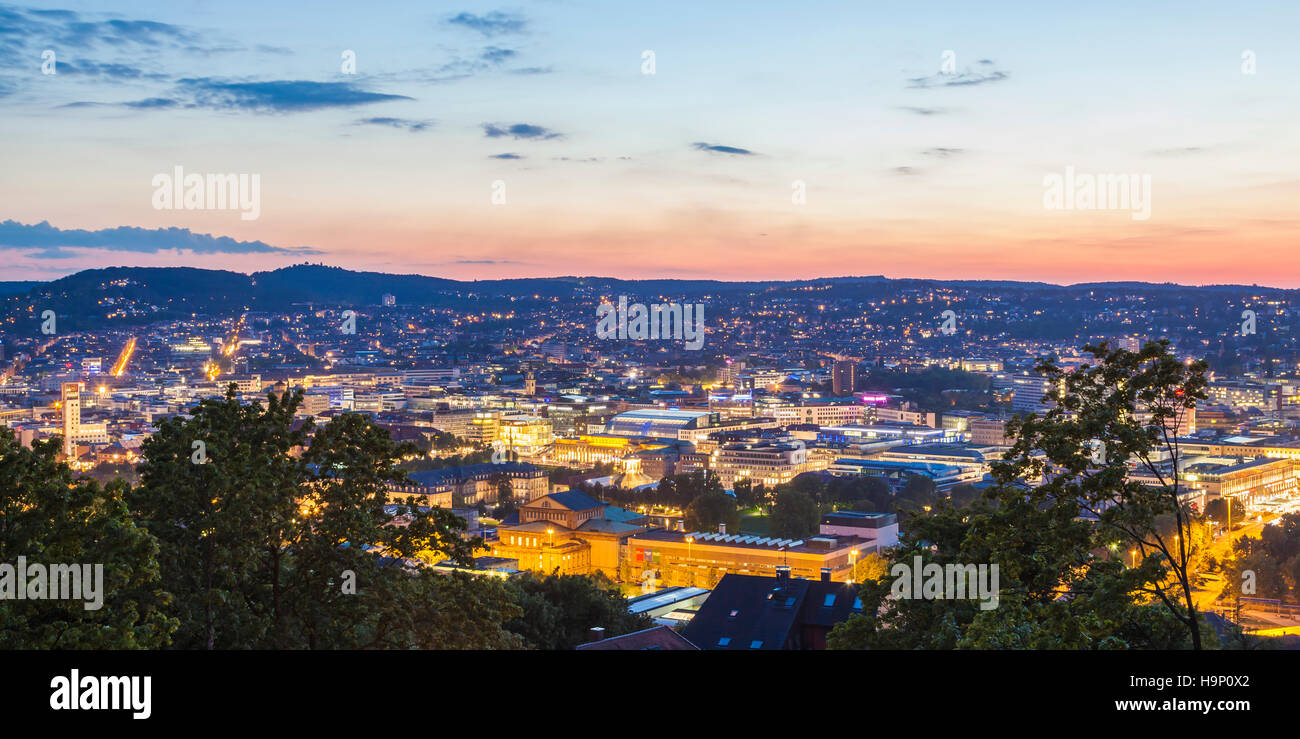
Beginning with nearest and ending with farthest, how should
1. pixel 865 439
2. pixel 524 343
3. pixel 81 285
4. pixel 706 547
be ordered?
pixel 706 547, pixel 865 439, pixel 81 285, pixel 524 343

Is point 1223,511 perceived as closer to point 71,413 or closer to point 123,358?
point 71,413

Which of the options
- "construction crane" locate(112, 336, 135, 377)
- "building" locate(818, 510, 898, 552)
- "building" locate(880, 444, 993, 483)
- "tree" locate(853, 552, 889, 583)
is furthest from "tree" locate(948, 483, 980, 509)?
"construction crane" locate(112, 336, 135, 377)

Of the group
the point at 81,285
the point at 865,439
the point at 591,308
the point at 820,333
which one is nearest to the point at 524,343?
the point at 591,308

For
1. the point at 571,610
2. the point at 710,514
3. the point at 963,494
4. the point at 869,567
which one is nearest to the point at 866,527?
the point at 710,514

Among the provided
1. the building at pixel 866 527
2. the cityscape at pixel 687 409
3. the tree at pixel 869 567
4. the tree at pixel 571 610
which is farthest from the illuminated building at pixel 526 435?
the tree at pixel 571 610

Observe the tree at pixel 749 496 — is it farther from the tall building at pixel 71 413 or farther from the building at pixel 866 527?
the tall building at pixel 71 413
